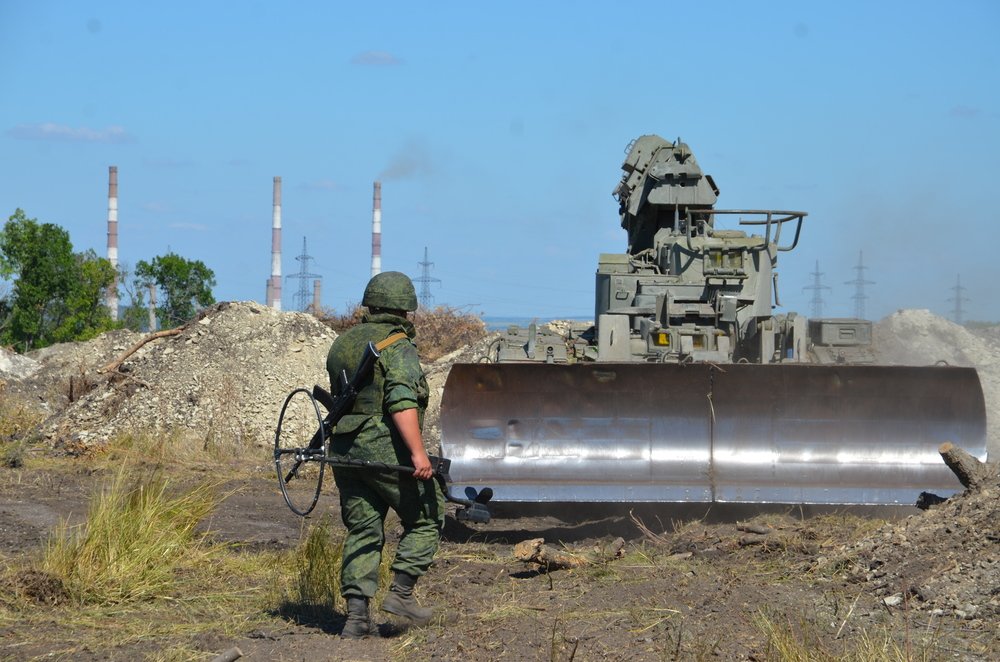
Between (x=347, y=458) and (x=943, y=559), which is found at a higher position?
(x=347, y=458)

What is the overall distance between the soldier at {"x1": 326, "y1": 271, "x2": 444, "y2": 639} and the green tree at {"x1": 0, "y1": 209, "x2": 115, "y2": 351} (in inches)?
721

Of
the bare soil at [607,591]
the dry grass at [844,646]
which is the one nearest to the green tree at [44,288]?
the bare soil at [607,591]

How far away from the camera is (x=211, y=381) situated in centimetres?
1372

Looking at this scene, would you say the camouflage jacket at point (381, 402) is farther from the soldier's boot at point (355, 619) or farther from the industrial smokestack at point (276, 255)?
the industrial smokestack at point (276, 255)

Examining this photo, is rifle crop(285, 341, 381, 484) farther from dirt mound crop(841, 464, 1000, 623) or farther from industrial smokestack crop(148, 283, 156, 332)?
industrial smokestack crop(148, 283, 156, 332)

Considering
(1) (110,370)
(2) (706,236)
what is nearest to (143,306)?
(1) (110,370)

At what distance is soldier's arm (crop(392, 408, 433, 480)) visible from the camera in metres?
5.54

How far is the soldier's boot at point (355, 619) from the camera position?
5.69 meters

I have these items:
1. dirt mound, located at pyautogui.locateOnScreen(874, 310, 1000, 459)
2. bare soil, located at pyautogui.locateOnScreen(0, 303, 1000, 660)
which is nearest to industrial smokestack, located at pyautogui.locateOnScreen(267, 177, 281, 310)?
dirt mound, located at pyautogui.locateOnScreen(874, 310, 1000, 459)

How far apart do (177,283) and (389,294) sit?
859 inches

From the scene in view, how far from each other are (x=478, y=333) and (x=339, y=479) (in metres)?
16.3

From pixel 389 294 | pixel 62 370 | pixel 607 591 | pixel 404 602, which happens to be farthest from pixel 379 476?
pixel 62 370

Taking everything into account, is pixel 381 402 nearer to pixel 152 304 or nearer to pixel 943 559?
pixel 943 559

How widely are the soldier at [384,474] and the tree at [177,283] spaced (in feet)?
70.7
